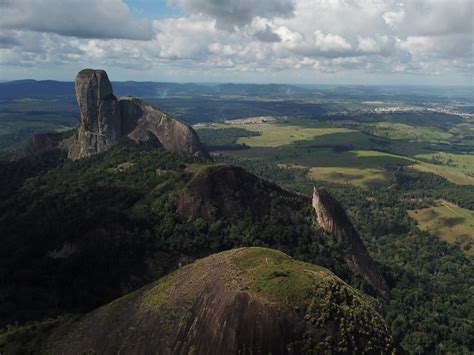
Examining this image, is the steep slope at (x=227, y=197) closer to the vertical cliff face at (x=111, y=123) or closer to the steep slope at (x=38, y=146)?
the vertical cliff face at (x=111, y=123)

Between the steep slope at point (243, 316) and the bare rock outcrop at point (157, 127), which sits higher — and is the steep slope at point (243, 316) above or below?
below

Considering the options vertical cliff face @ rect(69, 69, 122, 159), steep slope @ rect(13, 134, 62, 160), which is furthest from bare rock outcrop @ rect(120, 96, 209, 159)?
steep slope @ rect(13, 134, 62, 160)

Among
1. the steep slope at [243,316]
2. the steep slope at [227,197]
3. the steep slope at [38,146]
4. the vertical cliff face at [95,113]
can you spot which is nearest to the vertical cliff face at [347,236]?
the steep slope at [227,197]

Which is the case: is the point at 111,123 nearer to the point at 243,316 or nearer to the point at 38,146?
the point at 38,146

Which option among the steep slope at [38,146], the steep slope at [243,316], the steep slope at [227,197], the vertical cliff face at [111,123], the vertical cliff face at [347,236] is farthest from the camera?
the steep slope at [38,146]

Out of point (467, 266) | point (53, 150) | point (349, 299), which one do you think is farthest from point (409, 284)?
point (53, 150)

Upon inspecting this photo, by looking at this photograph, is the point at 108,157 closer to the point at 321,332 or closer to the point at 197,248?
the point at 197,248
